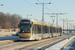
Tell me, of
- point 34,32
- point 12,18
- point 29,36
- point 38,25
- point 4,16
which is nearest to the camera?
point 29,36

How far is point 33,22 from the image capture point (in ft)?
83.7

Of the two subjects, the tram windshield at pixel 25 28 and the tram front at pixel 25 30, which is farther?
the tram windshield at pixel 25 28

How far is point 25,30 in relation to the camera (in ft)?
80.8

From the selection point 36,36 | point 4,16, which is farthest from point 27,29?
point 4,16

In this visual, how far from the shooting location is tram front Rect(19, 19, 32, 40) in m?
24.3

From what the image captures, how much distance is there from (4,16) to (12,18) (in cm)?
956

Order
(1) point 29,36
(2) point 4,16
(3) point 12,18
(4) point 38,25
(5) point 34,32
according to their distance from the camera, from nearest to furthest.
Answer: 1. (1) point 29,36
2. (5) point 34,32
3. (4) point 38,25
4. (2) point 4,16
5. (3) point 12,18

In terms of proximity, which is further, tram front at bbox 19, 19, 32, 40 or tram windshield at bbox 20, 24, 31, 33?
tram windshield at bbox 20, 24, 31, 33

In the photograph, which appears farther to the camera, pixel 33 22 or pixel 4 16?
pixel 4 16

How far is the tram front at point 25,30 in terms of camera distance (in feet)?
79.6

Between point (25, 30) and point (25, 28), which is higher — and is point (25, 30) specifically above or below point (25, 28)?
below

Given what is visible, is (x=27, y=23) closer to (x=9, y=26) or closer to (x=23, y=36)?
(x=23, y=36)

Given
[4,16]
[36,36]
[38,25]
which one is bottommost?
[36,36]

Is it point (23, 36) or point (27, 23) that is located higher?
point (27, 23)
